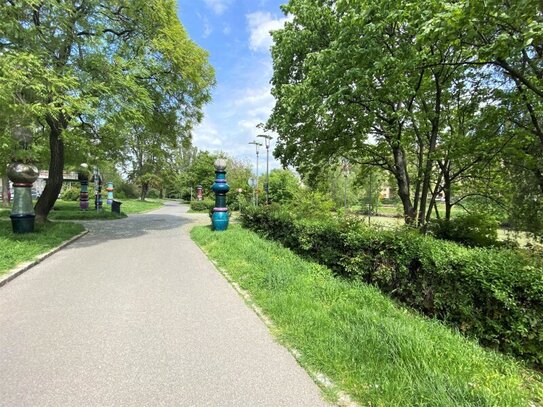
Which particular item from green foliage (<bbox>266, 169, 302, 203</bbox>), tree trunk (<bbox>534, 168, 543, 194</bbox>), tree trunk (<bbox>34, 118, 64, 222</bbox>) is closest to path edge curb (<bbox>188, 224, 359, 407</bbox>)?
tree trunk (<bbox>534, 168, 543, 194</bbox>)

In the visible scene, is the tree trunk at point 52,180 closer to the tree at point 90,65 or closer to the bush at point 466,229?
the tree at point 90,65

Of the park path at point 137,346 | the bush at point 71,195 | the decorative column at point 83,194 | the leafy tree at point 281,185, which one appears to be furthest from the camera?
the bush at point 71,195

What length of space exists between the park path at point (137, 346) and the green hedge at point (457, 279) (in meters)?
2.14

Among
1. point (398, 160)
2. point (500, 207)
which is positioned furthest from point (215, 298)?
point (500, 207)

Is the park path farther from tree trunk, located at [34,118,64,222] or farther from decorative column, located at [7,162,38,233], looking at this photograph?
tree trunk, located at [34,118,64,222]

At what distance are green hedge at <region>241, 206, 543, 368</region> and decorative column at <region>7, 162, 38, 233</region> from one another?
947 centimetres

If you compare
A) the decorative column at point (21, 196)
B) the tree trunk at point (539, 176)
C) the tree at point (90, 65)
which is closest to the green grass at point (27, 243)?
the decorative column at point (21, 196)

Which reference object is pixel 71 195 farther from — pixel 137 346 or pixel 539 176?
pixel 539 176

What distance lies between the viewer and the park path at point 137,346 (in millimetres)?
2859

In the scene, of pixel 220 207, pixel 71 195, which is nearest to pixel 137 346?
pixel 220 207

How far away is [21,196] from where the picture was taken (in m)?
10.5

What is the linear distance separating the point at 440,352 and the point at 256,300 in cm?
273

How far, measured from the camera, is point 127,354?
3535 mm

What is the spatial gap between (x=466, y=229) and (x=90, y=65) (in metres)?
12.0
